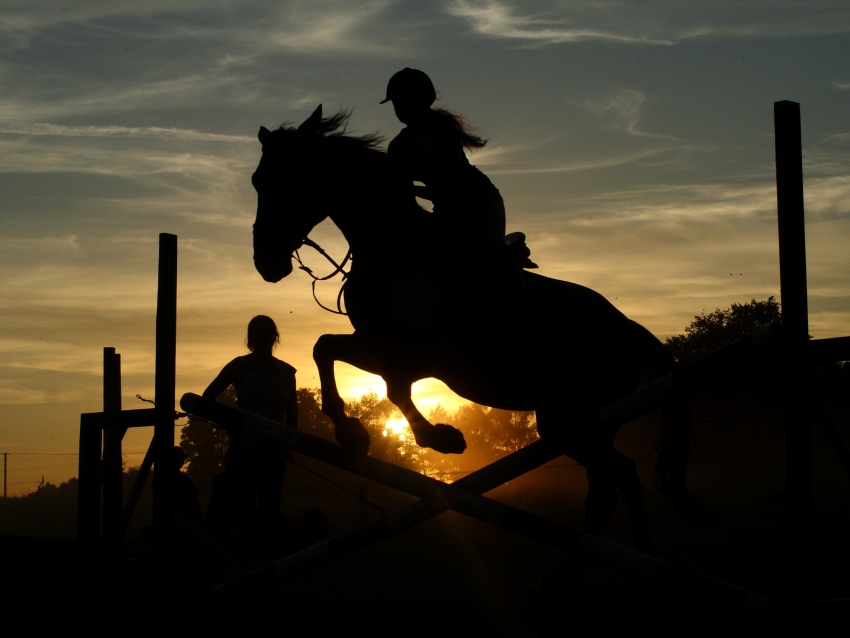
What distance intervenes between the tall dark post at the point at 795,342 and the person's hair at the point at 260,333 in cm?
498

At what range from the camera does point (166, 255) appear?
5.88m

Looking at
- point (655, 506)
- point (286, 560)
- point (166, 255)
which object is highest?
point (166, 255)

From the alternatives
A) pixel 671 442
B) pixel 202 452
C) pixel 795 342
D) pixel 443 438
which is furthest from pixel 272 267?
pixel 202 452

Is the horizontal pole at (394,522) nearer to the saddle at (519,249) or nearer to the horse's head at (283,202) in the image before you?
the horse's head at (283,202)

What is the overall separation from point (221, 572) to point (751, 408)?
33.9 metres

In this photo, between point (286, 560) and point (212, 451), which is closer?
point (286, 560)

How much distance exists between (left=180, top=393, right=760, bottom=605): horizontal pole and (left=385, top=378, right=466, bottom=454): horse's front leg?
0.37 metres

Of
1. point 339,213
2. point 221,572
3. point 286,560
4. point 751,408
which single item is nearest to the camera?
point 286,560

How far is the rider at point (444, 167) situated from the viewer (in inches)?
184

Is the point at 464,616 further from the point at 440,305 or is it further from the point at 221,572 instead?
the point at 221,572

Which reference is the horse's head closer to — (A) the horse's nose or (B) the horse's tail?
(A) the horse's nose

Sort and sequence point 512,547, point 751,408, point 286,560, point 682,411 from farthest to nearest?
point 751,408 < point 512,547 < point 682,411 < point 286,560

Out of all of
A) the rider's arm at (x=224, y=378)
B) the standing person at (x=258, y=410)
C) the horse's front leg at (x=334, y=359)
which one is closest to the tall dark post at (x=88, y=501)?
the standing person at (x=258, y=410)

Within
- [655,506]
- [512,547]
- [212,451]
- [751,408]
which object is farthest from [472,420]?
[512,547]
